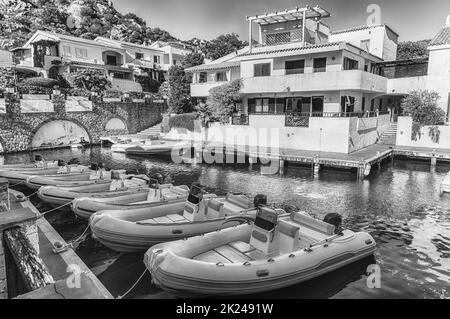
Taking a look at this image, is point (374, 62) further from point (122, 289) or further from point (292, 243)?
point (122, 289)

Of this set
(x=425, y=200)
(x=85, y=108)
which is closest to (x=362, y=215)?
(x=425, y=200)

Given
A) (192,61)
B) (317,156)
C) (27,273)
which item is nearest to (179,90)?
(192,61)

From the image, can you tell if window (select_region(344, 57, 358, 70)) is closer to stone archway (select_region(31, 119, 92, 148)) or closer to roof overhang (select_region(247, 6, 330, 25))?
roof overhang (select_region(247, 6, 330, 25))

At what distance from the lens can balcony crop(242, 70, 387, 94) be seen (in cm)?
2495

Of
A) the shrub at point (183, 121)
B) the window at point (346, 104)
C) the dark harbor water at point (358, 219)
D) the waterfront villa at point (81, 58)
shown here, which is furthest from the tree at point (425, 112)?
the waterfront villa at point (81, 58)

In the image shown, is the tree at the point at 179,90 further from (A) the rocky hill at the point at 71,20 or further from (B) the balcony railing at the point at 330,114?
(A) the rocky hill at the point at 71,20

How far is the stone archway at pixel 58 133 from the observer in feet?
104

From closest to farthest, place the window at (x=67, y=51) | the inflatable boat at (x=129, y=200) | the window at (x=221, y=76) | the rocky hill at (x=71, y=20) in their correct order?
the inflatable boat at (x=129, y=200)
the window at (x=221, y=76)
the window at (x=67, y=51)
the rocky hill at (x=71, y=20)

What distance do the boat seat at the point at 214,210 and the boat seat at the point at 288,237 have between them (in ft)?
9.18

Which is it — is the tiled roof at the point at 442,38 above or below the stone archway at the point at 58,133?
above

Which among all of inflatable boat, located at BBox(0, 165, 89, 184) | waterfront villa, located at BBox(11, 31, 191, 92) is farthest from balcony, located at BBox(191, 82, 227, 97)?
inflatable boat, located at BBox(0, 165, 89, 184)

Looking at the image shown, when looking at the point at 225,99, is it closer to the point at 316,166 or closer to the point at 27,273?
the point at 316,166

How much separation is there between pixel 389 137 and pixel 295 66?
1141 centimetres

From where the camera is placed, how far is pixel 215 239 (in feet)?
30.8
